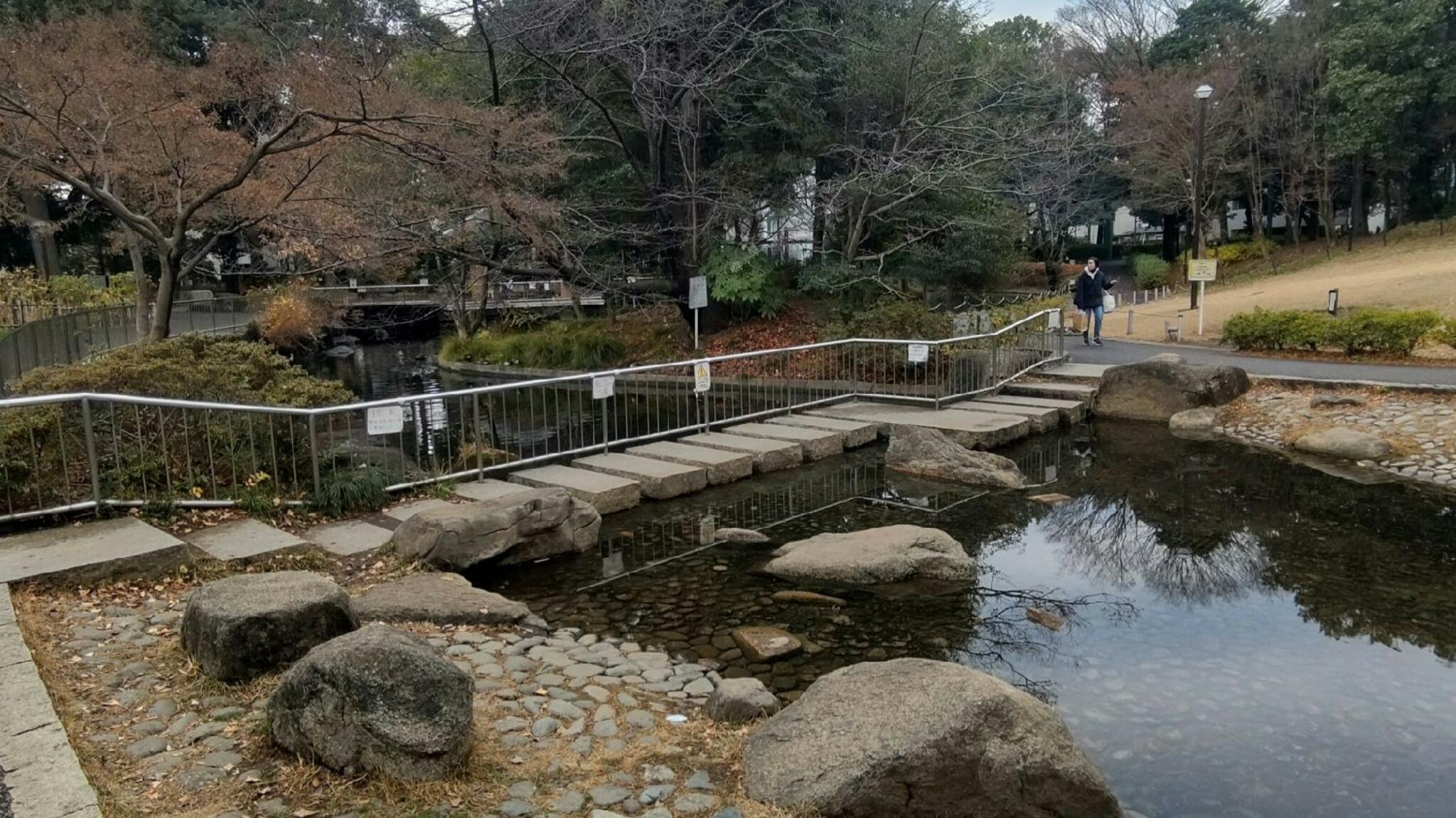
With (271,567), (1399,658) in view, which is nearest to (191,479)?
(271,567)

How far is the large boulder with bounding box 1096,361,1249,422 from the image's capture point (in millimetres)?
13164

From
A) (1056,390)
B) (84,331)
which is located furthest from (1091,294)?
(84,331)

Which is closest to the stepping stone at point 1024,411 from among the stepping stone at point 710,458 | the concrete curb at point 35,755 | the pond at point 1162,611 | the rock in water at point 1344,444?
the pond at point 1162,611

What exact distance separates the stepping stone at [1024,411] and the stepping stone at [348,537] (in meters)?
8.52

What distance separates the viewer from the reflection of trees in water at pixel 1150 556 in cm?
704

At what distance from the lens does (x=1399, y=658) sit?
563 cm

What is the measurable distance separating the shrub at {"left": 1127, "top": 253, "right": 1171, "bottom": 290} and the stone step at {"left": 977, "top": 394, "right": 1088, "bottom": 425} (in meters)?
25.2

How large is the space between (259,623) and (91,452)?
133 inches

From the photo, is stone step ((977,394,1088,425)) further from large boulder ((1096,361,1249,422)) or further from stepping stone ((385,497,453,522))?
stepping stone ((385,497,453,522))

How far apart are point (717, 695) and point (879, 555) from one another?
109 inches

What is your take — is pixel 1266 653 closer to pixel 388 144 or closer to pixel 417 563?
pixel 417 563

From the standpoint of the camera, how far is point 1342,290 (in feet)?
78.4

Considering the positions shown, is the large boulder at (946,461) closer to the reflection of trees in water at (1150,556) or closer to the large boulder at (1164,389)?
the reflection of trees in water at (1150,556)

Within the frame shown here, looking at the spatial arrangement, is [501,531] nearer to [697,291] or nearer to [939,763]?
[939,763]
